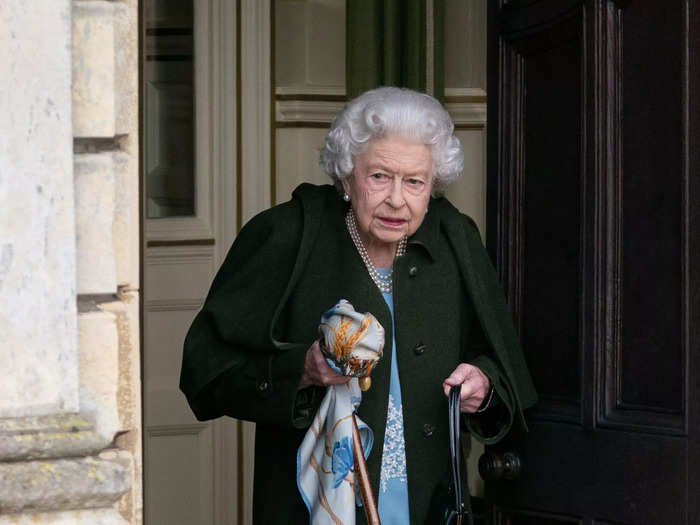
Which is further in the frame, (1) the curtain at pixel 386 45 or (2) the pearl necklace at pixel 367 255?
(1) the curtain at pixel 386 45

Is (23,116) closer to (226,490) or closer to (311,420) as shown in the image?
(311,420)

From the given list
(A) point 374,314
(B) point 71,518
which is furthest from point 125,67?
(A) point 374,314

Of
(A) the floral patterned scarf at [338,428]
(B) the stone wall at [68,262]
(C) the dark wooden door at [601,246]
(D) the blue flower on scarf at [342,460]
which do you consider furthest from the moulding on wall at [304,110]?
(B) the stone wall at [68,262]

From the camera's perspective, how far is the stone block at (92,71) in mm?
2408

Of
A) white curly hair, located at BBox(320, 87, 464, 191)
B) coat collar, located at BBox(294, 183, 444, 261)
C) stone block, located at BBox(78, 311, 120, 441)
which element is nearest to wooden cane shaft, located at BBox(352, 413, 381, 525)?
coat collar, located at BBox(294, 183, 444, 261)

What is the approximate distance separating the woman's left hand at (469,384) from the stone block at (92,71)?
3.70 ft

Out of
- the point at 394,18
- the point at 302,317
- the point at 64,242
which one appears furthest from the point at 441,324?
the point at 394,18

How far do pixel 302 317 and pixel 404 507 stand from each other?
50cm

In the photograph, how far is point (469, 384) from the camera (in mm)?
3191

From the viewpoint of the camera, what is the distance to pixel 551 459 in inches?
130

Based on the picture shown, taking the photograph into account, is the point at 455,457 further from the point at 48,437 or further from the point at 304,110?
the point at 304,110

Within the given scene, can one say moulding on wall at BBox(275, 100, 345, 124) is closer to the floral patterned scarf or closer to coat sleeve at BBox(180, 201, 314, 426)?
coat sleeve at BBox(180, 201, 314, 426)

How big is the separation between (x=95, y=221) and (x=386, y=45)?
261cm

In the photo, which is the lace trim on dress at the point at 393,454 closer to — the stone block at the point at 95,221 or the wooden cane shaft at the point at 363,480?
the wooden cane shaft at the point at 363,480
